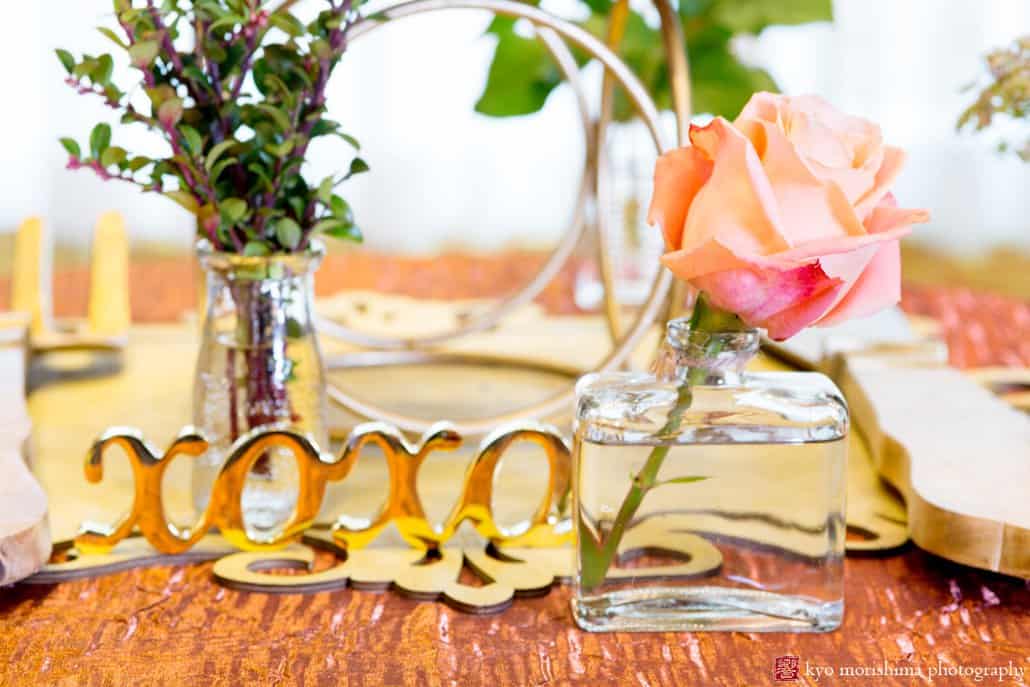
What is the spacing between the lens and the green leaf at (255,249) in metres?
0.57

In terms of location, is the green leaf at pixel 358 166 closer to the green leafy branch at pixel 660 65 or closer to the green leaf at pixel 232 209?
the green leaf at pixel 232 209

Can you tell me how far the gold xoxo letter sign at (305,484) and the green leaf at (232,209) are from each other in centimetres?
9

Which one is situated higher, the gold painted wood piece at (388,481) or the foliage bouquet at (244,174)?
the foliage bouquet at (244,174)

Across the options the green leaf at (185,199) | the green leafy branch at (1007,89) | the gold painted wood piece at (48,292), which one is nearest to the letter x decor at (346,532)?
the green leaf at (185,199)

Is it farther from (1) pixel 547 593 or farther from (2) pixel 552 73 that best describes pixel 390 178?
(1) pixel 547 593

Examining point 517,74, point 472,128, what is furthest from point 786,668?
point 472,128

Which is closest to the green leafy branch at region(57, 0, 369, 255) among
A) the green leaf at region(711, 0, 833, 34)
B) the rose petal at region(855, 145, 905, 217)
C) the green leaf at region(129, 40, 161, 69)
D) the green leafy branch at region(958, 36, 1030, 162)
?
the green leaf at region(129, 40, 161, 69)

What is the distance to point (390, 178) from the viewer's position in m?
2.24

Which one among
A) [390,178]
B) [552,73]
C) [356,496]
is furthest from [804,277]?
[390,178]

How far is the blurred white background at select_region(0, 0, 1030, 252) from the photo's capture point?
2135mm

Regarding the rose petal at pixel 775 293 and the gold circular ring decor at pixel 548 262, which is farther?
the gold circular ring decor at pixel 548 262

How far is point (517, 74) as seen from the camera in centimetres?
95

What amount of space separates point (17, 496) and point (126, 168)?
15 cm

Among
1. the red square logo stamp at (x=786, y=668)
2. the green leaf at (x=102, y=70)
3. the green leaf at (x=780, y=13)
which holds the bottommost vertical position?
the red square logo stamp at (x=786, y=668)
